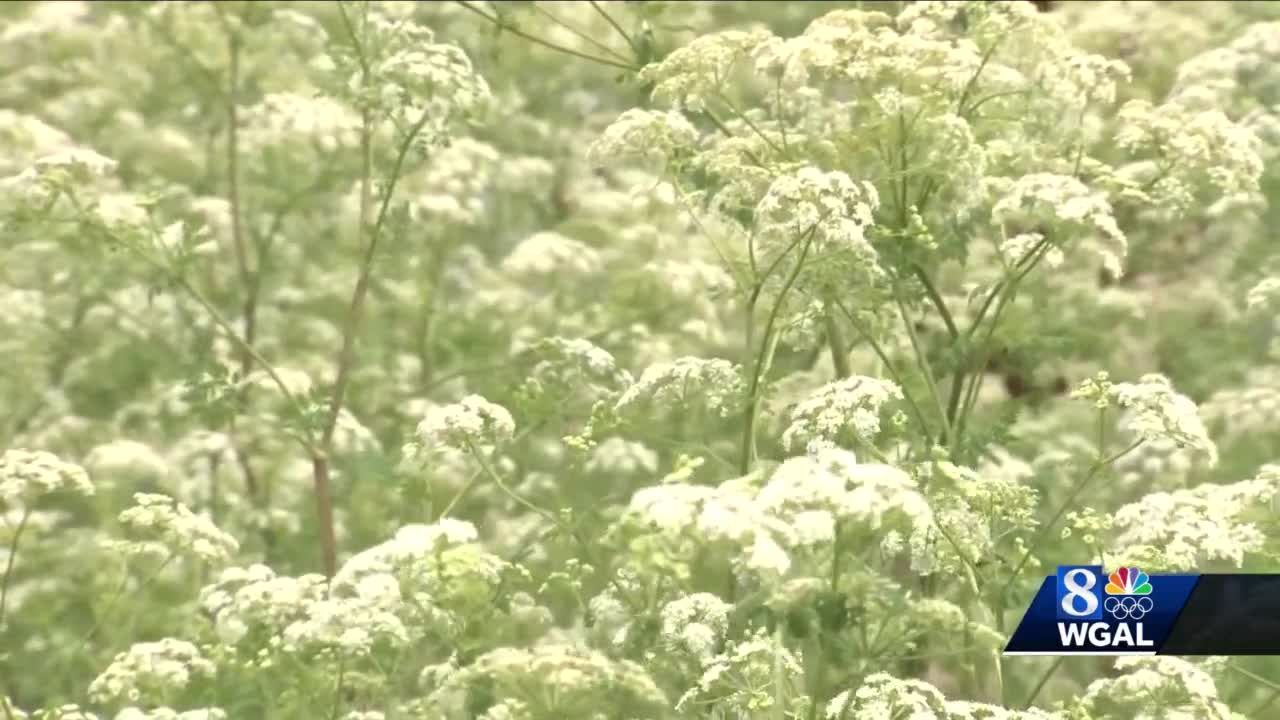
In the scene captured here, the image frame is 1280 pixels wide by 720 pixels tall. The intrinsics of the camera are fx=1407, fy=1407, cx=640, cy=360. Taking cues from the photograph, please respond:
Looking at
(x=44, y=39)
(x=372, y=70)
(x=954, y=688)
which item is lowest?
(x=954, y=688)

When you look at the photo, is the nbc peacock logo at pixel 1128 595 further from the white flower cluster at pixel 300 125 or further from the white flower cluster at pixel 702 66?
the white flower cluster at pixel 300 125

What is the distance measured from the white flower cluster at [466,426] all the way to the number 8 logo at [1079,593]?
165 centimetres

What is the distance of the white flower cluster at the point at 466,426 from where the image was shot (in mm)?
3771

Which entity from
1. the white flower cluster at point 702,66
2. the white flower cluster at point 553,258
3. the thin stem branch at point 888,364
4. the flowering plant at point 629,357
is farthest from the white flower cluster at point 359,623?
the white flower cluster at point 553,258

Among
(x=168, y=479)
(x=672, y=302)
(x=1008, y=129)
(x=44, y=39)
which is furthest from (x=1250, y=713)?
(x=44, y=39)

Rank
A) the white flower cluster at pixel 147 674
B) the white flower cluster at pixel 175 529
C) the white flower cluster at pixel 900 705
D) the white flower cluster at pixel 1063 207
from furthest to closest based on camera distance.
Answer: the white flower cluster at pixel 175 529, the white flower cluster at pixel 147 674, the white flower cluster at pixel 1063 207, the white flower cluster at pixel 900 705

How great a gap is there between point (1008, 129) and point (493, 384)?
2365 millimetres

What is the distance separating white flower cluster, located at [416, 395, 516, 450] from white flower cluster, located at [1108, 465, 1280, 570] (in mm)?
1660

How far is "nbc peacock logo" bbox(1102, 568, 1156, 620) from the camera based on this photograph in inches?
150

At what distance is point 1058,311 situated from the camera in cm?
569

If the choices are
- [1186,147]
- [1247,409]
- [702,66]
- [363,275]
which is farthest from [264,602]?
[1247,409]

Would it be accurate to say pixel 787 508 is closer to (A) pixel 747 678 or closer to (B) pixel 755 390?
(A) pixel 747 678

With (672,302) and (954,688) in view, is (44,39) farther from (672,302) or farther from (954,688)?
(954,688)

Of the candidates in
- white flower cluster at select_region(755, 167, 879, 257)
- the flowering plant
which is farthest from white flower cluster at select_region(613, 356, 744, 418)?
white flower cluster at select_region(755, 167, 879, 257)
